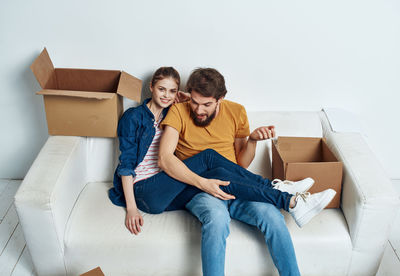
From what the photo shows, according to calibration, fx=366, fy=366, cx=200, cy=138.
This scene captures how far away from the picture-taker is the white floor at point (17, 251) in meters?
1.70

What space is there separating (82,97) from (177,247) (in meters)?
0.82

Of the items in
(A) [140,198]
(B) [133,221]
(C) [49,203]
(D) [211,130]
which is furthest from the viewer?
(D) [211,130]

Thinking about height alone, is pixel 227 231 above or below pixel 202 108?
below

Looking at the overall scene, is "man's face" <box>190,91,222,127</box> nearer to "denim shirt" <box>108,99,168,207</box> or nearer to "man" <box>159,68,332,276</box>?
"man" <box>159,68,332,276</box>

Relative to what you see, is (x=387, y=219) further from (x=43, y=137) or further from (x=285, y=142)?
(x=43, y=137)

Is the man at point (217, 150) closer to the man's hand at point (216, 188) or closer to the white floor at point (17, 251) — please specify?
the man's hand at point (216, 188)

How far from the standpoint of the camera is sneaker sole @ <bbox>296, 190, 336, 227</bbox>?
1.50 metres

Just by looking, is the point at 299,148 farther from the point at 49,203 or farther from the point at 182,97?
the point at 49,203

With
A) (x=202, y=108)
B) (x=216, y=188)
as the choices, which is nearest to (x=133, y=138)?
(x=202, y=108)

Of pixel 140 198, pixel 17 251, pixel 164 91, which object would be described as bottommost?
pixel 17 251

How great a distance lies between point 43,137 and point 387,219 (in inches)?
75.5

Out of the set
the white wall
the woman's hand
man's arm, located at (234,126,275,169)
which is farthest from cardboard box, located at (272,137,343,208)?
the woman's hand

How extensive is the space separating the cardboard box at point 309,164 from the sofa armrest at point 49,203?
38.4 inches

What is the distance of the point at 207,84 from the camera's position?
5.23 ft
